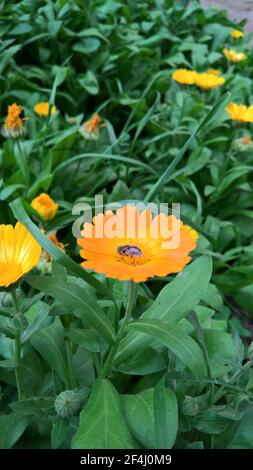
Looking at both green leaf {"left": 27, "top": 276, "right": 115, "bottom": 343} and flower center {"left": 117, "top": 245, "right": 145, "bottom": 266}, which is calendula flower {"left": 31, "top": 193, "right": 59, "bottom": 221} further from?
flower center {"left": 117, "top": 245, "right": 145, "bottom": 266}

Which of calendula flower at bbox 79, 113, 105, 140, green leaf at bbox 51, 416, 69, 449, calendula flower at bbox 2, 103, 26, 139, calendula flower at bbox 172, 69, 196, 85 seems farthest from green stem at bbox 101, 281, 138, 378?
calendula flower at bbox 172, 69, 196, 85

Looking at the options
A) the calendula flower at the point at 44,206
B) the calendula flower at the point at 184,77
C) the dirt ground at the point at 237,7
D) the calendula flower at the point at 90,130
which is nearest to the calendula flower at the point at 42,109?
the calendula flower at the point at 90,130

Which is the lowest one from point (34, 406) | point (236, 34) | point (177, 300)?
point (236, 34)

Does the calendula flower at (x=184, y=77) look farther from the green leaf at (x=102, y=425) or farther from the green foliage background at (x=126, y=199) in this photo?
the green leaf at (x=102, y=425)

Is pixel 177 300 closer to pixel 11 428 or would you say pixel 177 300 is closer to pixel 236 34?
pixel 11 428

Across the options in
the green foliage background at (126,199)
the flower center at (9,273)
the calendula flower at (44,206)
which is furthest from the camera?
the calendula flower at (44,206)

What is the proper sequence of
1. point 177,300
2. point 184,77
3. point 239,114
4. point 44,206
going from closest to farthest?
point 177,300 < point 44,206 < point 239,114 < point 184,77

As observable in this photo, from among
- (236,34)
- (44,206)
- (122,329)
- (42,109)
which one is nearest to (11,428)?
(122,329)
